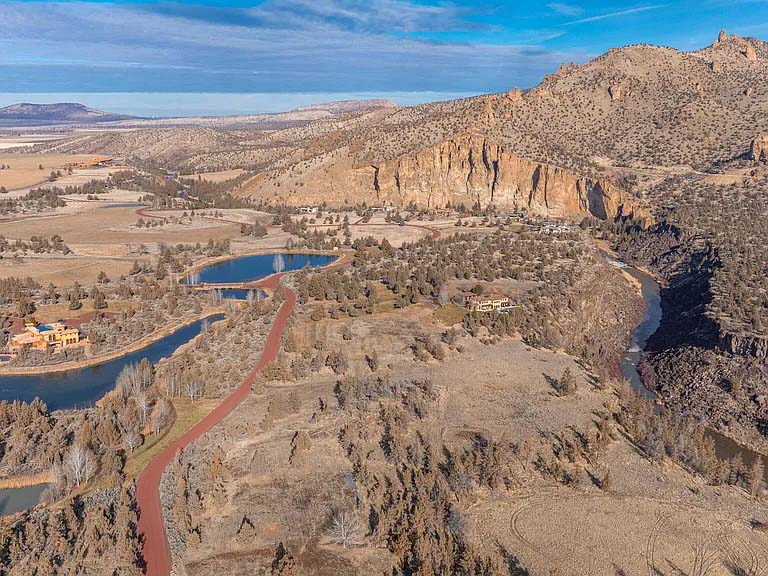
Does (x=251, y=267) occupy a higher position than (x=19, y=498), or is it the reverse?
(x=19, y=498)

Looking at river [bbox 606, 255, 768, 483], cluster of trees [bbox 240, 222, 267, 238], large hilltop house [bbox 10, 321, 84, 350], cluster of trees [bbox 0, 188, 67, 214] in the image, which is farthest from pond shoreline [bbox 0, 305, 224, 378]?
cluster of trees [bbox 0, 188, 67, 214]

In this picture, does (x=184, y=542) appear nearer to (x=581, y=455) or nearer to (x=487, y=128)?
(x=581, y=455)

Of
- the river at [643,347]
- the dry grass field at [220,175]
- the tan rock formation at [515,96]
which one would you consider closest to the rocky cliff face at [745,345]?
the river at [643,347]

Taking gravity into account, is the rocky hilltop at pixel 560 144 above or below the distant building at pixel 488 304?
above

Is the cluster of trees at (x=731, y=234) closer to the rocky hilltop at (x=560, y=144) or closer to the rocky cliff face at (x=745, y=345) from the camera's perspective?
the rocky cliff face at (x=745, y=345)

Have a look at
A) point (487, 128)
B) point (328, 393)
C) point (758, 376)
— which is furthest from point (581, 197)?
point (328, 393)

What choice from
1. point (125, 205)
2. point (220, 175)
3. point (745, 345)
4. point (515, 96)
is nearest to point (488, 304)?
point (745, 345)

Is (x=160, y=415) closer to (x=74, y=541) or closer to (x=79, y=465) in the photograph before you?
(x=79, y=465)
